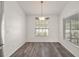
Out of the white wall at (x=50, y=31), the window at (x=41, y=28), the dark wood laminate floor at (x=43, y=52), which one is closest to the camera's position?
the dark wood laminate floor at (x=43, y=52)

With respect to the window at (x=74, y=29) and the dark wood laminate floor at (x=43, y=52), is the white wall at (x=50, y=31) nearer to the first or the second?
the dark wood laminate floor at (x=43, y=52)

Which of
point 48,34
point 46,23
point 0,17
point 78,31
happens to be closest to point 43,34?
point 48,34

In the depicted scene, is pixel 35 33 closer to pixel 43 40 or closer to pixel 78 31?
pixel 43 40

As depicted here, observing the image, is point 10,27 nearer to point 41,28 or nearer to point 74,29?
point 74,29

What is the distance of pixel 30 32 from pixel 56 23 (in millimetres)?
2516

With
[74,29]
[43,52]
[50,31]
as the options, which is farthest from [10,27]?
[50,31]

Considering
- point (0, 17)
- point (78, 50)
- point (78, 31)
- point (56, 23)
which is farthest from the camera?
point (56, 23)

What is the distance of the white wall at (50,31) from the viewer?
8.88 metres

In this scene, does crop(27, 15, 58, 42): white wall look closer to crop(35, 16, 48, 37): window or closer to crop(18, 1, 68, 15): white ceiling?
crop(35, 16, 48, 37): window

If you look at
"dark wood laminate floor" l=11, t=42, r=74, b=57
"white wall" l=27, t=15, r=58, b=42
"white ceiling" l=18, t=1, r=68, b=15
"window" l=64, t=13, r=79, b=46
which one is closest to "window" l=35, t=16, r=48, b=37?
"white wall" l=27, t=15, r=58, b=42

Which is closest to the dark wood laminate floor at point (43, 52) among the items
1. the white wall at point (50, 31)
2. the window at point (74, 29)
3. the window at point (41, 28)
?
the window at point (74, 29)

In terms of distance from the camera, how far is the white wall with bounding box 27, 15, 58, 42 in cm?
888

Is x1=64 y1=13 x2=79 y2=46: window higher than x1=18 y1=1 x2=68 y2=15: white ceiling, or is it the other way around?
x1=18 y1=1 x2=68 y2=15: white ceiling

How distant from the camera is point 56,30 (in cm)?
889
